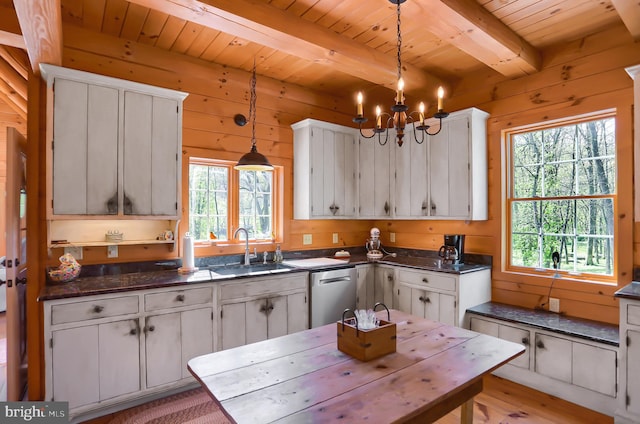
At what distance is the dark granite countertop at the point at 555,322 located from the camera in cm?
255

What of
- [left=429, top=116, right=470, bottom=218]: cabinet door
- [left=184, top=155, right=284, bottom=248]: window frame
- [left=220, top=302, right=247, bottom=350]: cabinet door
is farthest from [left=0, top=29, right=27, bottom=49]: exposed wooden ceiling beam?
[left=429, top=116, right=470, bottom=218]: cabinet door

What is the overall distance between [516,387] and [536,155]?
208 centimetres

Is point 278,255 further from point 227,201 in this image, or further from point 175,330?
point 175,330

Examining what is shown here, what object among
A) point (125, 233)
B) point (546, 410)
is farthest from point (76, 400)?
point (546, 410)

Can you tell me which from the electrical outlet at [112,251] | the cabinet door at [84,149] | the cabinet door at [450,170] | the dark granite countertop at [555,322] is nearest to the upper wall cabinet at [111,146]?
the cabinet door at [84,149]

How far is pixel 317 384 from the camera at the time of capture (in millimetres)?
1361

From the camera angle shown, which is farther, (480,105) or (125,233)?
(480,105)

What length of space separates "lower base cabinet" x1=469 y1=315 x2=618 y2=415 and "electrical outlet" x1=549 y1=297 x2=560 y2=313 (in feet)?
1.54

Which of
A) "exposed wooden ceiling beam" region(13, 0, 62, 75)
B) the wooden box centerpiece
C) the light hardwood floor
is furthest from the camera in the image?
the light hardwood floor

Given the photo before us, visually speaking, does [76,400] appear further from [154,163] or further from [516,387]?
[516,387]

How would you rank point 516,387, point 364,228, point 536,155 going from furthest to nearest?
1. point 364,228
2. point 536,155
3. point 516,387

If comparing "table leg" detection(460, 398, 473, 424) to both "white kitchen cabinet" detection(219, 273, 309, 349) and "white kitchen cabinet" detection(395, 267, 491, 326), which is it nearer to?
"white kitchen cabinet" detection(395, 267, 491, 326)

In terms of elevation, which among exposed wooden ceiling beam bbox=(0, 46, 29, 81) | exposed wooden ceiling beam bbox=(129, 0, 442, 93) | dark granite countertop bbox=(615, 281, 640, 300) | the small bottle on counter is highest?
exposed wooden ceiling beam bbox=(129, 0, 442, 93)

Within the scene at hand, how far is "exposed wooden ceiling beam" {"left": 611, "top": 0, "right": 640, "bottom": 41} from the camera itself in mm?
2236
